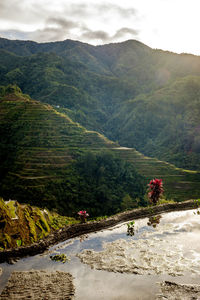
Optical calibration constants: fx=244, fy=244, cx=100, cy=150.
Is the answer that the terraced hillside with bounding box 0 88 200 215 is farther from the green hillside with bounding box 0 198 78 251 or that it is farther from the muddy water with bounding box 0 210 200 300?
the muddy water with bounding box 0 210 200 300

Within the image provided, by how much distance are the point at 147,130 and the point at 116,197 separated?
258 ft

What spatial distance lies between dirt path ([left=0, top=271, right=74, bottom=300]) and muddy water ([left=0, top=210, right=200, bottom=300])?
0.31m

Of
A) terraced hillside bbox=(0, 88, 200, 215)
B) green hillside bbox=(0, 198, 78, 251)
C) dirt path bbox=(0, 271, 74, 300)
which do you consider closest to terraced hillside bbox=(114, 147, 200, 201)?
terraced hillside bbox=(0, 88, 200, 215)

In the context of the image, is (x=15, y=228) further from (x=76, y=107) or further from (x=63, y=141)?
(x=76, y=107)

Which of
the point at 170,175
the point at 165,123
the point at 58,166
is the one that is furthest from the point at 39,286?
the point at 165,123

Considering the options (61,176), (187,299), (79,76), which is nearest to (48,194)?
(61,176)

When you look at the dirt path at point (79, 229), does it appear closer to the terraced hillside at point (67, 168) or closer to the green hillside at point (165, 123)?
the terraced hillside at point (67, 168)

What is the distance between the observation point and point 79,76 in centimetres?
16675

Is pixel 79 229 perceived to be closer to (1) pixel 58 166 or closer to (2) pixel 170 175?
(1) pixel 58 166

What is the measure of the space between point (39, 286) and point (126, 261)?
355 centimetres

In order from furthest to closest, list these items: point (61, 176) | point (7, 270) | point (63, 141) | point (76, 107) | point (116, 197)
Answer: point (76, 107) < point (63, 141) < point (116, 197) < point (61, 176) < point (7, 270)

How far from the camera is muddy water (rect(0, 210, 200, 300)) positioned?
8.34 metres

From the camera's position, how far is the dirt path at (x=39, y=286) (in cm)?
804

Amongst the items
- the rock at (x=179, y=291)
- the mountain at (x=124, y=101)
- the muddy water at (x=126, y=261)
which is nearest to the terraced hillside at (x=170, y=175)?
the mountain at (x=124, y=101)
